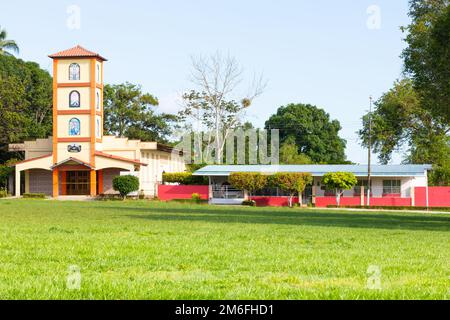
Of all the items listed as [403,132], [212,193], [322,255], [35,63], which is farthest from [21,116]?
[322,255]

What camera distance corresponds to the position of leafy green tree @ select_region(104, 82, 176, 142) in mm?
88500

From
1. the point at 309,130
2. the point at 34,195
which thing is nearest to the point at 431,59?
the point at 34,195

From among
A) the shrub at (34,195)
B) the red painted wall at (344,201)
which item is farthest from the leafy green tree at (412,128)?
the shrub at (34,195)

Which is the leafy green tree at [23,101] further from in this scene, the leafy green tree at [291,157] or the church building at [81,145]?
the leafy green tree at [291,157]

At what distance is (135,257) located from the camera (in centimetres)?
1259

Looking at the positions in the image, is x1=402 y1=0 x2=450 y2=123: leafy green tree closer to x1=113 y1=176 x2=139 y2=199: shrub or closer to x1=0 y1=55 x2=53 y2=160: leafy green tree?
x1=113 y1=176 x2=139 y2=199: shrub

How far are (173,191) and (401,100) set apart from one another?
22.9 metres

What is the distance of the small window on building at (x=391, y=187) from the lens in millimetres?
65688

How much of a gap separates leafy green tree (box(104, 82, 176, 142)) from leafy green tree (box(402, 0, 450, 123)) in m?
52.6

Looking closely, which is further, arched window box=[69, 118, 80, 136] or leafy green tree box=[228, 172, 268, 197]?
arched window box=[69, 118, 80, 136]

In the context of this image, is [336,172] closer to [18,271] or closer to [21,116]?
[21,116]

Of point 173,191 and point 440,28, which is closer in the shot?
point 440,28

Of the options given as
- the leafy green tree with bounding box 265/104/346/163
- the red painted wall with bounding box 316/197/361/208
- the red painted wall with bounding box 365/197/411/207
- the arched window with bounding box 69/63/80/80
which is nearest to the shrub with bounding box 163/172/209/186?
the red painted wall with bounding box 316/197/361/208

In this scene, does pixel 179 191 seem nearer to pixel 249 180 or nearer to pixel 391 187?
pixel 249 180
